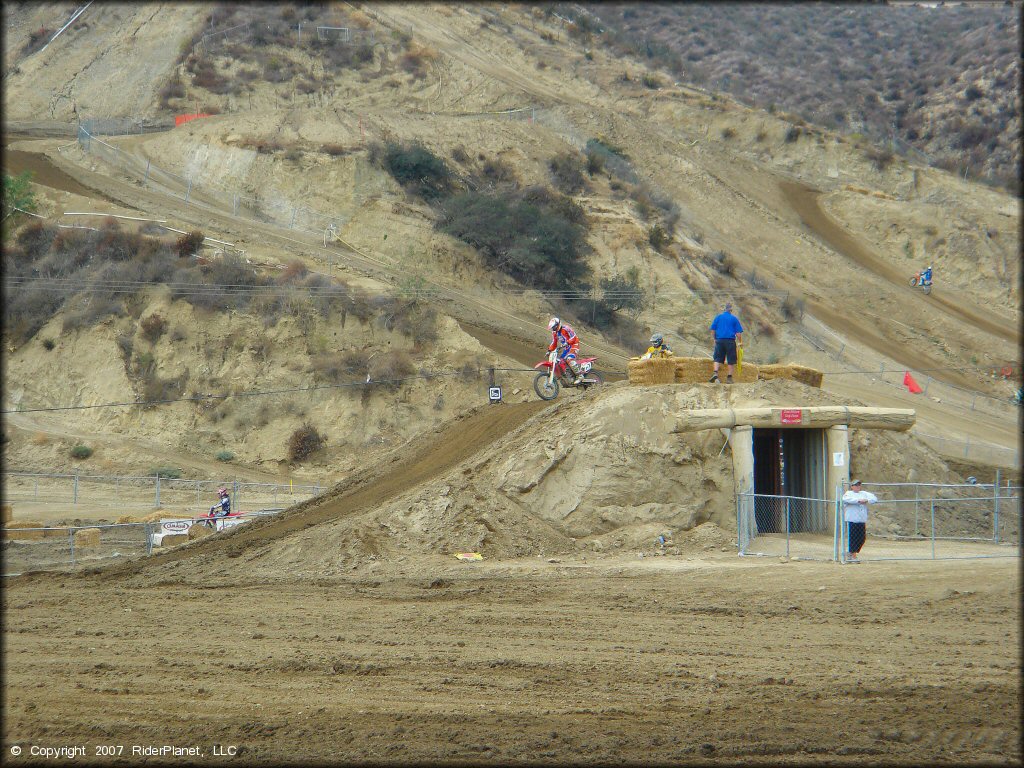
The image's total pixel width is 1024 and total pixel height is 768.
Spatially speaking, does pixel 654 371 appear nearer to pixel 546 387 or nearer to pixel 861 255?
pixel 546 387

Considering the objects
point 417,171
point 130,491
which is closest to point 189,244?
point 130,491

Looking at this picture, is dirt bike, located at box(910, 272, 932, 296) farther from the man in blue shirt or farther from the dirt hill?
the man in blue shirt

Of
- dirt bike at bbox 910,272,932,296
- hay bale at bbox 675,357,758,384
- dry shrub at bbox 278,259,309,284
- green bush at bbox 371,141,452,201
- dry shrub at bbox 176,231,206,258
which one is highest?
green bush at bbox 371,141,452,201

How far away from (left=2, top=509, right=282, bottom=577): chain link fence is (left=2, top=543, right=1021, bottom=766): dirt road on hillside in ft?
14.0

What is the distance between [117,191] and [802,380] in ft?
118

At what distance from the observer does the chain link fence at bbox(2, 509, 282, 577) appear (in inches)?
817

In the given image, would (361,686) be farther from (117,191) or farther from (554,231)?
(117,191)

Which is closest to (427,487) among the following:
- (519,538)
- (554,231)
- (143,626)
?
(519,538)

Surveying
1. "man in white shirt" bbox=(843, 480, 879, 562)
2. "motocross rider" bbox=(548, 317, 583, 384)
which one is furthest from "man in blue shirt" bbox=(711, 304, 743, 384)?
"man in white shirt" bbox=(843, 480, 879, 562)

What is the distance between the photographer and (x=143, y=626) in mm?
14039

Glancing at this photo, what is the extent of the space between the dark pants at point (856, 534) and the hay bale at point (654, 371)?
5.33m

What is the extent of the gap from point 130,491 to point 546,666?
23.5 m

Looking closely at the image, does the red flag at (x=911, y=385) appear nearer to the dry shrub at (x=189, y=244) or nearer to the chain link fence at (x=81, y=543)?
the chain link fence at (x=81, y=543)

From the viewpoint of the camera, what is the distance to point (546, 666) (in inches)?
447
